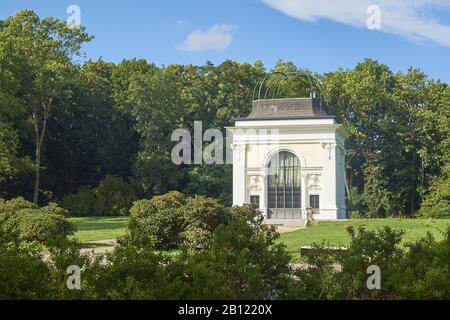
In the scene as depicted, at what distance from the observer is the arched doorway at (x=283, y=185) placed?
130 feet

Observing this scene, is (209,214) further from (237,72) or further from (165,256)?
(237,72)

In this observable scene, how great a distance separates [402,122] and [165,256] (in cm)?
4614

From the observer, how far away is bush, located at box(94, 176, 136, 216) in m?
44.4

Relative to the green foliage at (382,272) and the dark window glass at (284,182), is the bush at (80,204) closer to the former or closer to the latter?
the dark window glass at (284,182)

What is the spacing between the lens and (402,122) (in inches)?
2023

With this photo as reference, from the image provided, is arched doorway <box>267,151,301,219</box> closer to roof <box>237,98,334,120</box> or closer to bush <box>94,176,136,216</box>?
roof <box>237,98,334,120</box>

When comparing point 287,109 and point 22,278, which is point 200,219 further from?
point 287,109

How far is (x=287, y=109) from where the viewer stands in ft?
134

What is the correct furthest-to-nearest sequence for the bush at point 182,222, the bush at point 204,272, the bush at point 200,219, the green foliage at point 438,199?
the green foliage at point 438,199 → the bush at point 182,222 → the bush at point 200,219 → the bush at point 204,272

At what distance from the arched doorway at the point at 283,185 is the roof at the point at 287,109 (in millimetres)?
2322

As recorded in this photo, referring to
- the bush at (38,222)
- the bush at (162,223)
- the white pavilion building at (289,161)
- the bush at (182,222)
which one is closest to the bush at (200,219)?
the bush at (182,222)

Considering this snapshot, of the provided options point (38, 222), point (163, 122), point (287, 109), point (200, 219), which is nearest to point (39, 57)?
point (163, 122)

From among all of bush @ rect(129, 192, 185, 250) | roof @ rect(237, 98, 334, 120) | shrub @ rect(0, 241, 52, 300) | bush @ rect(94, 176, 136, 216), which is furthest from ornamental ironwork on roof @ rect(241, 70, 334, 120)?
shrub @ rect(0, 241, 52, 300)

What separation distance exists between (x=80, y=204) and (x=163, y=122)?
311 inches
